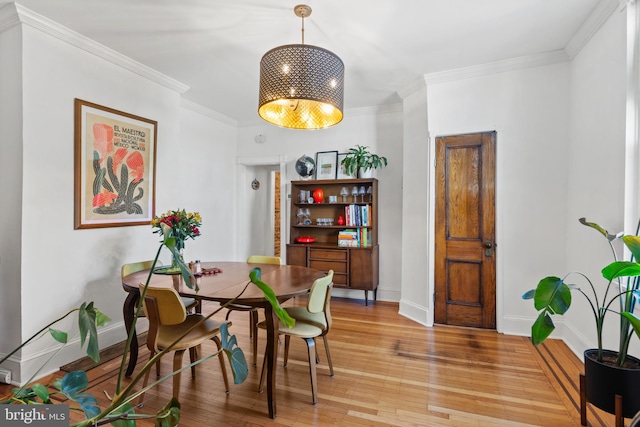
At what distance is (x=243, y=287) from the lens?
2182mm

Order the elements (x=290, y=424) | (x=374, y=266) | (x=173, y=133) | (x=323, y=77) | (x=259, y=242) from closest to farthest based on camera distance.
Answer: (x=290, y=424), (x=323, y=77), (x=173, y=133), (x=374, y=266), (x=259, y=242)

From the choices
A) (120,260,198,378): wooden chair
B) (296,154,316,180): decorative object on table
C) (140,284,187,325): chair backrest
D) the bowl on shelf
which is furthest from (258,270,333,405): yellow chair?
(296,154,316,180): decorative object on table

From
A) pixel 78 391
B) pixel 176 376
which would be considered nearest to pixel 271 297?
pixel 78 391

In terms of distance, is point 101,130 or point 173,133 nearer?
point 101,130

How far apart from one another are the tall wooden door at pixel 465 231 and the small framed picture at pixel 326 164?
155 centimetres

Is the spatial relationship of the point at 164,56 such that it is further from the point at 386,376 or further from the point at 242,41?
the point at 386,376

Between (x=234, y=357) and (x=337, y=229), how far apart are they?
3.82 metres

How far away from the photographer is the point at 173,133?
3.83m

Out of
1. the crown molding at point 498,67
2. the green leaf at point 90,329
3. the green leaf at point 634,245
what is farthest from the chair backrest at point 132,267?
the crown molding at point 498,67

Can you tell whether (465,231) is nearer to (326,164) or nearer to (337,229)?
(337,229)

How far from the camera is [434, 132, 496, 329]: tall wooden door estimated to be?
344 cm

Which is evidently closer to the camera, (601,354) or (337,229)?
(601,354)

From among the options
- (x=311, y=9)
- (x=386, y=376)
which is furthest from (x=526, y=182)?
(x=311, y=9)

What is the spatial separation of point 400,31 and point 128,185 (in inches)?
114
